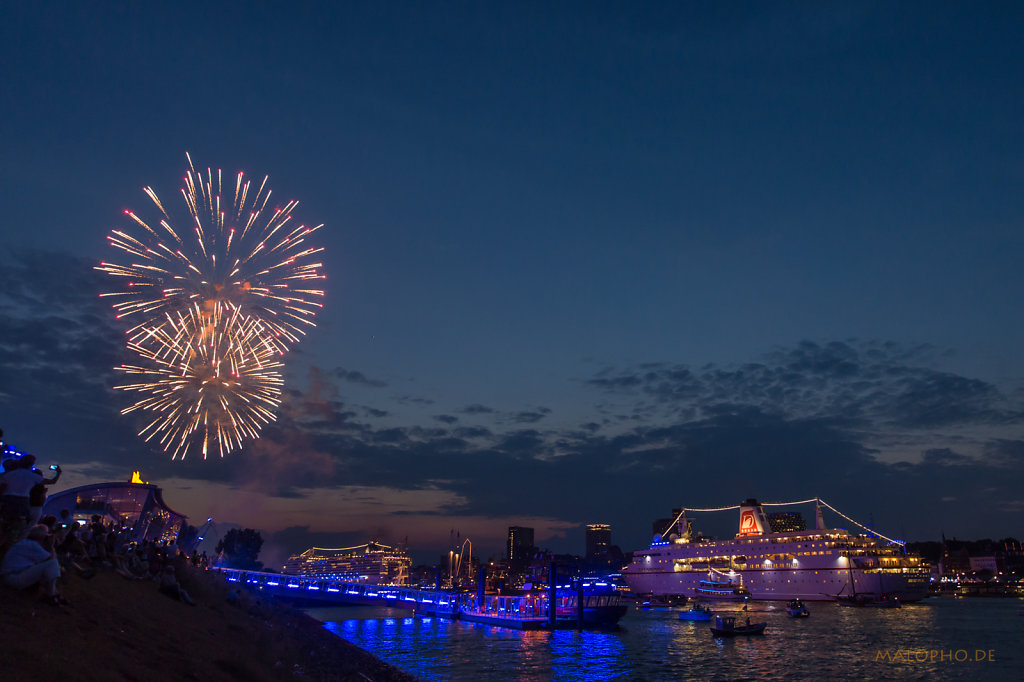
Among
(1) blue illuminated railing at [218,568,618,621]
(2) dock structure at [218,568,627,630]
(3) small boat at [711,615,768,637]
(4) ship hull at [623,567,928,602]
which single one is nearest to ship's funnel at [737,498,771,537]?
(4) ship hull at [623,567,928,602]

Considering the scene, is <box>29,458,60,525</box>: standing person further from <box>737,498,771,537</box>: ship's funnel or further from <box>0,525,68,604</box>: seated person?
<box>737,498,771,537</box>: ship's funnel

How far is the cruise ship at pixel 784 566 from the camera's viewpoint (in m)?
104

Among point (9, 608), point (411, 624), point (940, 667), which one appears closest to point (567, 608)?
point (411, 624)

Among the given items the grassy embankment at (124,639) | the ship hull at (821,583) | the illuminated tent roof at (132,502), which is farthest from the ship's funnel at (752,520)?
the grassy embankment at (124,639)

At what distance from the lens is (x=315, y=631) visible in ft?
154

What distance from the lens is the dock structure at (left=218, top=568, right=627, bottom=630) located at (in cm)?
6594

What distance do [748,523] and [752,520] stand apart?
985mm

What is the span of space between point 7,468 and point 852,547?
119 metres

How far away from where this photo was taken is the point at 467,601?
3546 inches

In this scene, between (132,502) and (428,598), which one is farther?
(428,598)

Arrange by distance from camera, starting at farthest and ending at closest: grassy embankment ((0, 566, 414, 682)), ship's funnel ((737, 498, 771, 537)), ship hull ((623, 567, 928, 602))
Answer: ship's funnel ((737, 498, 771, 537)), ship hull ((623, 567, 928, 602)), grassy embankment ((0, 566, 414, 682))

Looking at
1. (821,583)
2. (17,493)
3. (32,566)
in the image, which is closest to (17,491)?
(17,493)

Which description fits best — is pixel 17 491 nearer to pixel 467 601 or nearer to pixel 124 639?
pixel 124 639

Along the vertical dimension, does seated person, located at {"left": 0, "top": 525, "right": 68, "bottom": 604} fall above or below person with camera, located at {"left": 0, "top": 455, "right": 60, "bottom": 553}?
below
